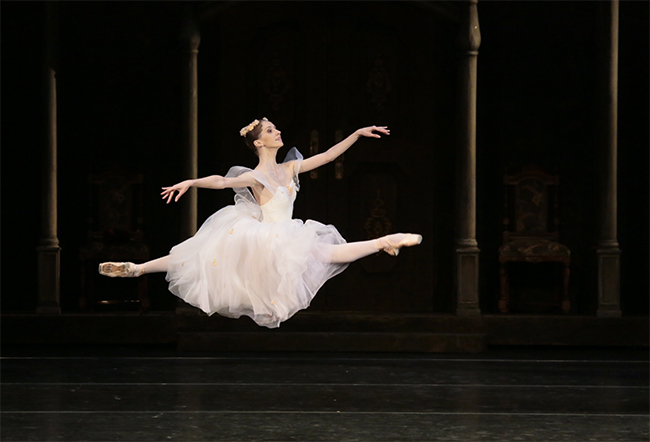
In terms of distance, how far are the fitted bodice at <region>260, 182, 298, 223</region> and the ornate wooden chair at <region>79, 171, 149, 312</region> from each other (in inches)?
165

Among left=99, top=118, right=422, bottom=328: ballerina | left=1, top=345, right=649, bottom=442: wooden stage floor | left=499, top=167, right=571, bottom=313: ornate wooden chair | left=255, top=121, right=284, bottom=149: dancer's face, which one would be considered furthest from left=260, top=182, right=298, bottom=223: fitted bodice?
left=499, top=167, right=571, bottom=313: ornate wooden chair

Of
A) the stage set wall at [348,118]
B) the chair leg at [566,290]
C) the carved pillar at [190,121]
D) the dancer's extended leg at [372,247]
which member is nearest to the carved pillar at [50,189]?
the stage set wall at [348,118]

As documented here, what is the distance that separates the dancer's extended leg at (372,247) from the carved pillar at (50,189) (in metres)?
4.64

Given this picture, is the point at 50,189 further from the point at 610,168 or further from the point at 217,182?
the point at 217,182

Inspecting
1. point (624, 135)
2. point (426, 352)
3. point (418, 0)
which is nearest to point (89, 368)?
point (426, 352)

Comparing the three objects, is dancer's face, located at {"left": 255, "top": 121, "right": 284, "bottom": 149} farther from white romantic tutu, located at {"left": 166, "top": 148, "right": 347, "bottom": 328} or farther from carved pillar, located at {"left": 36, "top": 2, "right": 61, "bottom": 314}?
carved pillar, located at {"left": 36, "top": 2, "right": 61, "bottom": 314}

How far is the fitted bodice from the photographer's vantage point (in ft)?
10.0

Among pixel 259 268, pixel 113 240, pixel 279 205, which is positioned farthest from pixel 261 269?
pixel 113 240

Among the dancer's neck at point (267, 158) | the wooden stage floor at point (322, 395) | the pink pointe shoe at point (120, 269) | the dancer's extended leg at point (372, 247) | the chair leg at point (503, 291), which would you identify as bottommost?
the wooden stage floor at point (322, 395)

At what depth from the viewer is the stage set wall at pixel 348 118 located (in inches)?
299

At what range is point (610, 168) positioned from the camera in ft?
23.3

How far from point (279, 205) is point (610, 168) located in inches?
183

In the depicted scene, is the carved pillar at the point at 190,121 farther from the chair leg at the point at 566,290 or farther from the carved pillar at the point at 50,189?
the chair leg at the point at 566,290

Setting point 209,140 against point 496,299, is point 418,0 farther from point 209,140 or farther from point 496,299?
point 496,299
